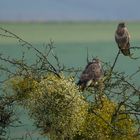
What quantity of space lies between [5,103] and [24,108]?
0.10 meters

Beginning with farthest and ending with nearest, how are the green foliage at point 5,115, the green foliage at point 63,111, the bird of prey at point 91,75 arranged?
1. the bird of prey at point 91,75
2. the green foliage at point 5,115
3. the green foliage at point 63,111

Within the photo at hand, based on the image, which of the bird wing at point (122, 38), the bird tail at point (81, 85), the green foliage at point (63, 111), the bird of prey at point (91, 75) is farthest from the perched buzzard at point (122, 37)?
the green foliage at point (63, 111)

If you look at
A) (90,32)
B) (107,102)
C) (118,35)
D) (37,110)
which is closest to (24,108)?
(37,110)

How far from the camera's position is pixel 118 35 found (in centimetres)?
527

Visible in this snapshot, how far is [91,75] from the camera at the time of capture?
3.49 m

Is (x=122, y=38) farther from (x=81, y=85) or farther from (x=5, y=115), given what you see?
(x=5, y=115)

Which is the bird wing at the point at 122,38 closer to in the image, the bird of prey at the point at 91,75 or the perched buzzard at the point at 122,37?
the perched buzzard at the point at 122,37

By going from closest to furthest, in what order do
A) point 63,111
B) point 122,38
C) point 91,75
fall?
point 63,111, point 91,75, point 122,38

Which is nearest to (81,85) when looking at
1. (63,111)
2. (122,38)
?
(63,111)

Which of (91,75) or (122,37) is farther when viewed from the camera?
(122,37)

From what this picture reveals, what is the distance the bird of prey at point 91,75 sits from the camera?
323cm

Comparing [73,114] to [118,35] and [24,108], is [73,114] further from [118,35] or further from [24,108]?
[118,35]

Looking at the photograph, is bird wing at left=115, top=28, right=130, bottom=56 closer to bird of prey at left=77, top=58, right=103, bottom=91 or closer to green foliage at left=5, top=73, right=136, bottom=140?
bird of prey at left=77, top=58, right=103, bottom=91

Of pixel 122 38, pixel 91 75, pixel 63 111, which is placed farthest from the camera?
pixel 122 38
